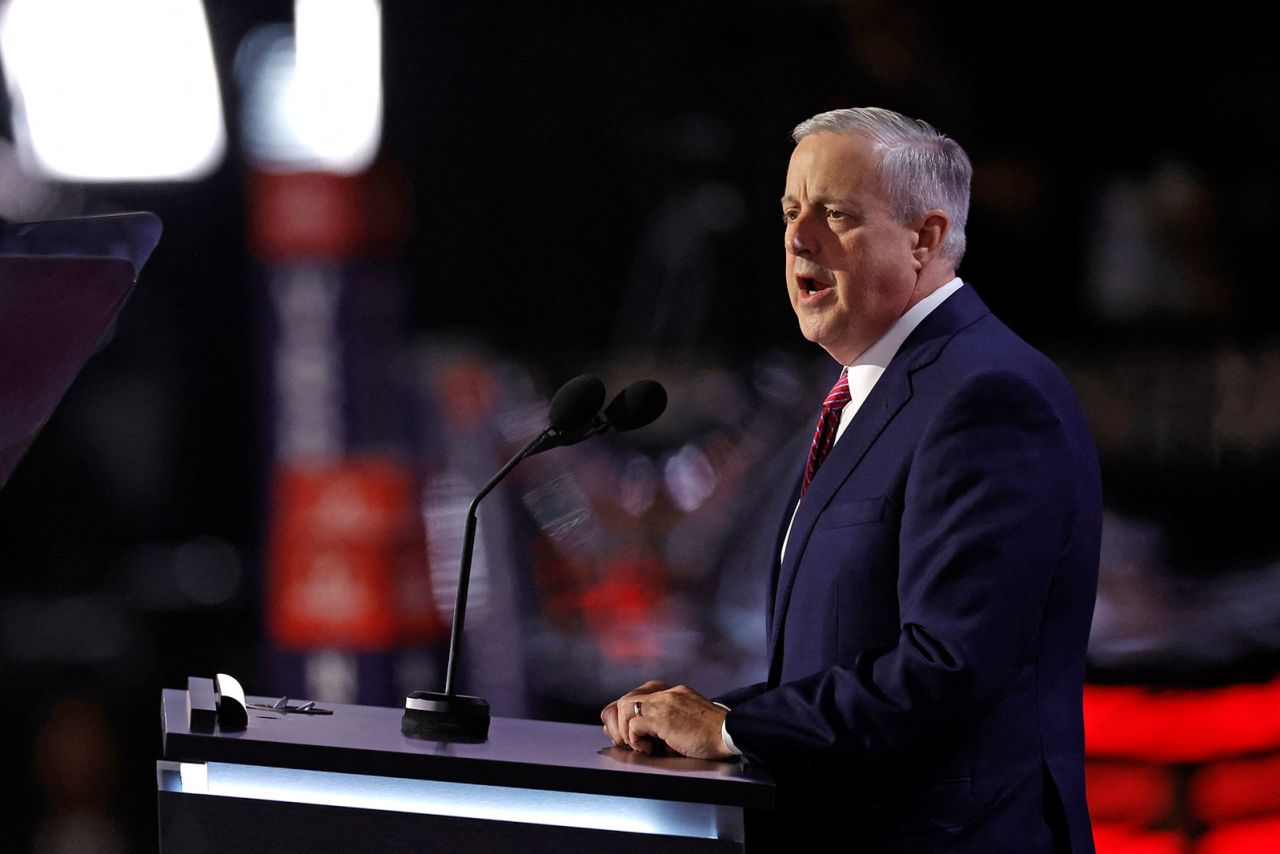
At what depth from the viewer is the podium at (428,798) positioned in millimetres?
1420

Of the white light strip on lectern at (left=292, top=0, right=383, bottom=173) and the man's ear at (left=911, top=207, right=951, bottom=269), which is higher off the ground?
the white light strip on lectern at (left=292, top=0, right=383, bottom=173)

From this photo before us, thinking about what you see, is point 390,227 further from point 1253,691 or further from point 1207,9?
point 1253,691

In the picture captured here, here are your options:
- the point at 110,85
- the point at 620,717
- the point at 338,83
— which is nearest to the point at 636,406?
the point at 620,717

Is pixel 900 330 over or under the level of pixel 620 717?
over

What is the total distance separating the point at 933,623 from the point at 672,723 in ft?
0.97

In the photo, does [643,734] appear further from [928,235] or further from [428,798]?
[928,235]

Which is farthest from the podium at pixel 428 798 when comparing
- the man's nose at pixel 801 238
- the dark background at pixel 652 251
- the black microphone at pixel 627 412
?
the dark background at pixel 652 251

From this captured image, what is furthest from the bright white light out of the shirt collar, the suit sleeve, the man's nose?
the suit sleeve

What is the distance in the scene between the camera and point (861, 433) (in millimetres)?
1748

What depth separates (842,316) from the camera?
1.88 metres

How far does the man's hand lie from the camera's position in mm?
1561

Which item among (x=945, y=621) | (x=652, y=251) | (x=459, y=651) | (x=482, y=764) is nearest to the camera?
(x=482, y=764)

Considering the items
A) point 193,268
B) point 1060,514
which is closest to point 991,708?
point 1060,514

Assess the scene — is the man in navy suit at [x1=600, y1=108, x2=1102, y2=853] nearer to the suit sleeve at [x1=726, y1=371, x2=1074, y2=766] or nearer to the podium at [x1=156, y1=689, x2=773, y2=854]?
the suit sleeve at [x1=726, y1=371, x2=1074, y2=766]
